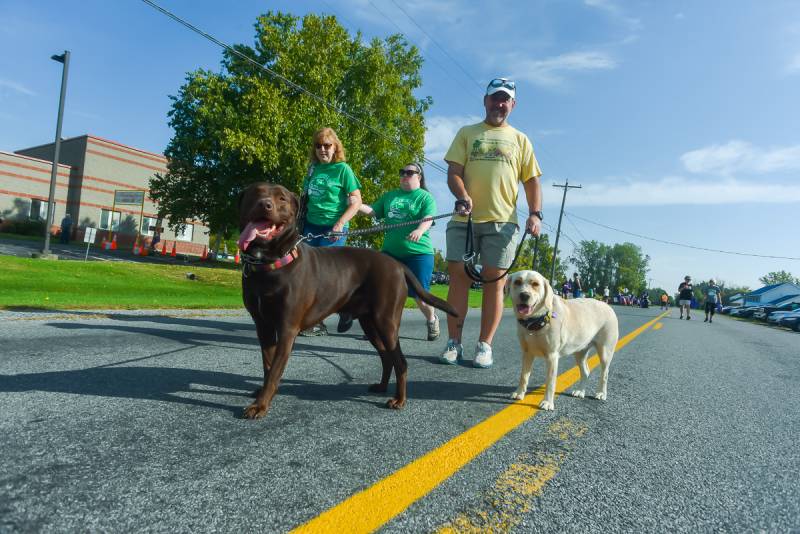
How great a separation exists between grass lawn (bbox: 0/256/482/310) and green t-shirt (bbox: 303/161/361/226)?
162 inches

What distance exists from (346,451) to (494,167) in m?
3.20

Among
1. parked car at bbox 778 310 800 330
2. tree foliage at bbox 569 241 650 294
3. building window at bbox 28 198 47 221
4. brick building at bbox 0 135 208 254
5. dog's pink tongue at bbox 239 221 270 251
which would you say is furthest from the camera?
tree foliage at bbox 569 241 650 294

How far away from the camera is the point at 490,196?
4504mm

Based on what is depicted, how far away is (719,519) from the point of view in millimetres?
1630

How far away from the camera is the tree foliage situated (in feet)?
502

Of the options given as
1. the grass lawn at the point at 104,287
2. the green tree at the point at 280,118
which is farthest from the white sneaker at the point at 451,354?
the green tree at the point at 280,118

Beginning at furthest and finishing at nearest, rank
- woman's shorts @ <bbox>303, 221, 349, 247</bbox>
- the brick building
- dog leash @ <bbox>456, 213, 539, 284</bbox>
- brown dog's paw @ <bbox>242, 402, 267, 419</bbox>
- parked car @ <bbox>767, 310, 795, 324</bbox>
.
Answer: the brick building
parked car @ <bbox>767, 310, 795, 324</bbox>
woman's shorts @ <bbox>303, 221, 349, 247</bbox>
dog leash @ <bbox>456, 213, 539, 284</bbox>
brown dog's paw @ <bbox>242, 402, 267, 419</bbox>

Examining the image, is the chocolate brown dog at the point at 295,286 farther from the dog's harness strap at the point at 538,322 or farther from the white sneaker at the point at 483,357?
the white sneaker at the point at 483,357

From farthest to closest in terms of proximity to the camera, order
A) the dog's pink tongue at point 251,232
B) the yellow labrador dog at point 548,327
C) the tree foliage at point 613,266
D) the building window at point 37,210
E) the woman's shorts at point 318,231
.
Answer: the tree foliage at point 613,266 < the building window at point 37,210 < the woman's shorts at point 318,231 < the yellow labrador dog at point 548,327 < the dog's pink tongue at point 251,232

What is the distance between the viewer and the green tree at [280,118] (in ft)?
75.6

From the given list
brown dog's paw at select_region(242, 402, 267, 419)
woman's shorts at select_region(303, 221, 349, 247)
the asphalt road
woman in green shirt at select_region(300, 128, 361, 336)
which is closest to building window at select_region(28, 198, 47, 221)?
woman's shorts at select_region(303, 221, 349, 247)

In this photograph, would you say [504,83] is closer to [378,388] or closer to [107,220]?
[378,388]

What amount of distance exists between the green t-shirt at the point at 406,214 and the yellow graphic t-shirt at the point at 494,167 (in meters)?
1.07

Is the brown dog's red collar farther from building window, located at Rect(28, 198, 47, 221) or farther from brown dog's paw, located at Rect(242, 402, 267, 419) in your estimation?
building window, located at Rect(28, 198, 47, 221)
